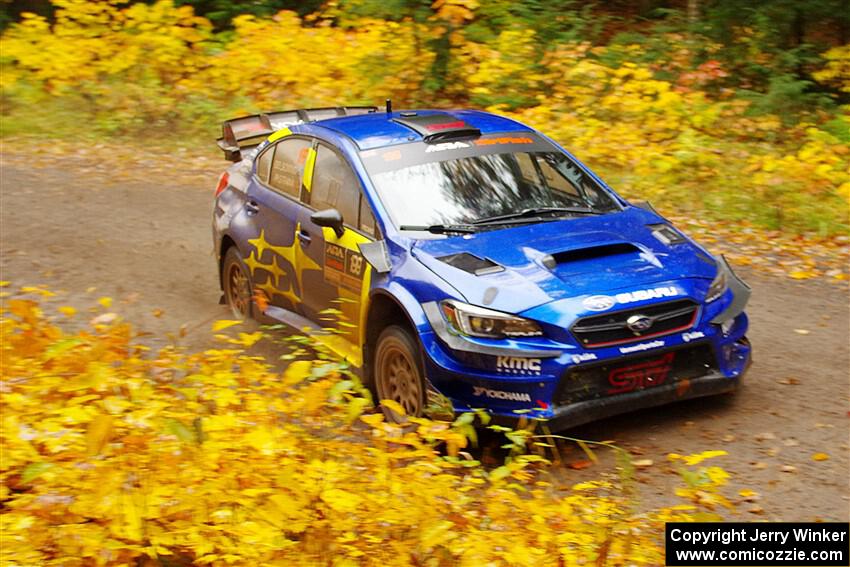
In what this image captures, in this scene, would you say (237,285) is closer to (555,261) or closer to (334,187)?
(334,187)

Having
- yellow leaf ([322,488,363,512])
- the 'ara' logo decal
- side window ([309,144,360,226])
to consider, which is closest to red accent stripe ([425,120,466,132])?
side window ([309,144,360,226])

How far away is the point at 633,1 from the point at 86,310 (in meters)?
11.8

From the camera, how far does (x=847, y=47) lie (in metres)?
13.8

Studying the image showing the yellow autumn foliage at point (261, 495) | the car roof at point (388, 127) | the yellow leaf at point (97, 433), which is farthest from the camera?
the car roof at point (388, 127)

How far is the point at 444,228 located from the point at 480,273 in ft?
2.40

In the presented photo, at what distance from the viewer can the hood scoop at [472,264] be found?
638cm

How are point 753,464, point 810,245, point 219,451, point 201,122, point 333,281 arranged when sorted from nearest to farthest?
point 219,451
point 753,464
point 333,281
point 810,245
point 201,122

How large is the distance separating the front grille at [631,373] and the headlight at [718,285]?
1.06 feet

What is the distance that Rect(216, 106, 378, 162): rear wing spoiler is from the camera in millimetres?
9719

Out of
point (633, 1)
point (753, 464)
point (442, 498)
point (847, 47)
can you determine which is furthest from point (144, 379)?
point (633, 1)

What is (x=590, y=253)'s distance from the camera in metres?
6.57

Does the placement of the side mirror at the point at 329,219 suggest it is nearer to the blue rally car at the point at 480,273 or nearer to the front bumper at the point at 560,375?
the blue rally car at the point at 480,273

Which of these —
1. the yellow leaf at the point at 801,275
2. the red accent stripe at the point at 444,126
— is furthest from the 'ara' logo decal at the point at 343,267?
the yellow leaf at the point at 801,275

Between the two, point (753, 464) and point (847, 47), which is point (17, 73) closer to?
point (847, 47)
